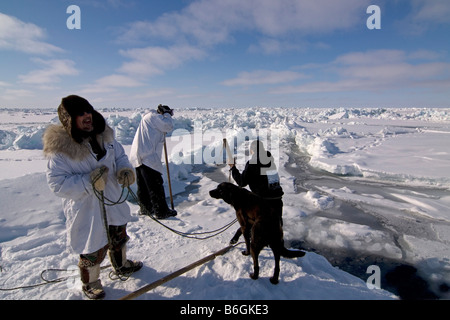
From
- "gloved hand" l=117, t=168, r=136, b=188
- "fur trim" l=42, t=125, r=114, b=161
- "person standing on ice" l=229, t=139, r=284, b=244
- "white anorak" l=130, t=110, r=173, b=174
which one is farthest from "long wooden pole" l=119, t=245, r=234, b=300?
"white anorak" l=130, t=110, r=173, b=174

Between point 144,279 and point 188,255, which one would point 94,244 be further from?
point 188,255

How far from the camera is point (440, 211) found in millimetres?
5344

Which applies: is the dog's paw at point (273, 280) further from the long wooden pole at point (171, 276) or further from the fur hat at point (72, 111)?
the fur hat at point (72, 111)

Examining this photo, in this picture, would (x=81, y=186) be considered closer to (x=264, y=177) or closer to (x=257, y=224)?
(x=257, y=224)

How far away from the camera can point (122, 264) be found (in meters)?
2.20

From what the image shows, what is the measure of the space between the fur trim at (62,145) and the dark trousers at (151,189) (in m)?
2.02

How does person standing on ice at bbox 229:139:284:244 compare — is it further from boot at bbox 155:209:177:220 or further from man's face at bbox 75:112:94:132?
boot at bbox 155:209:177:220

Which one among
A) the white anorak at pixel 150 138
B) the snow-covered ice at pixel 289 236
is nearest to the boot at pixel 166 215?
the snow-covered ice at pixel 289 236

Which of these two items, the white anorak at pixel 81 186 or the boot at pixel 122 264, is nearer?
the white anorak at pixel 81 186

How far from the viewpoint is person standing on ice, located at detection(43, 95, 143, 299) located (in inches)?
64.8

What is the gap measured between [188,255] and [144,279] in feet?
1.89

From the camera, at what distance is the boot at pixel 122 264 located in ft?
6.94

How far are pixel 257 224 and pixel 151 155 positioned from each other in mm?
2262
